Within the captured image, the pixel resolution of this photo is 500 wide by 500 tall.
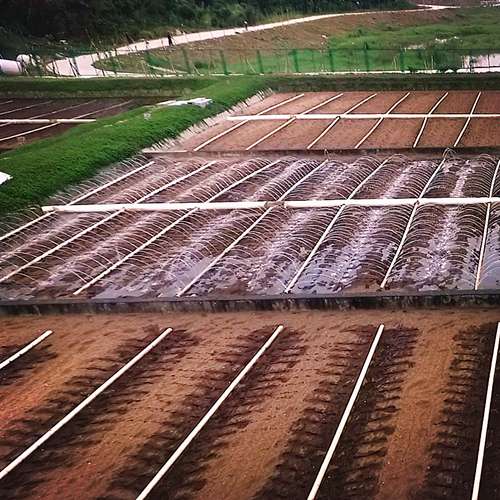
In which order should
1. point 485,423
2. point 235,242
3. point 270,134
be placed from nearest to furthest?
point 485,423 → point 235,242 → point 270,134

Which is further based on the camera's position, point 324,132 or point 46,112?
point 46,112

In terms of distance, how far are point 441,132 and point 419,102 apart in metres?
4.11

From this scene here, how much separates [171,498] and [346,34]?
32.9 meters

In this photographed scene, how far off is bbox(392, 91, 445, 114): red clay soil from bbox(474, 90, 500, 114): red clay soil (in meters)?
1.27

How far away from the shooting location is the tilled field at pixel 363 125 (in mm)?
14609

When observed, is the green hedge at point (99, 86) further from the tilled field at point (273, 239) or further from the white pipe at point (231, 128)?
the tilled field at point (273, 239)

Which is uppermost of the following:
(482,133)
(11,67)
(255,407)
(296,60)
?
(11,67)

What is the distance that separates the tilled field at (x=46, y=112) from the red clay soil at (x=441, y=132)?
10.4 meters

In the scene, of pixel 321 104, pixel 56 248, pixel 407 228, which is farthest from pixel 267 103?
pixel 56 248

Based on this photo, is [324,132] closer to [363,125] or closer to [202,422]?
[363,125]

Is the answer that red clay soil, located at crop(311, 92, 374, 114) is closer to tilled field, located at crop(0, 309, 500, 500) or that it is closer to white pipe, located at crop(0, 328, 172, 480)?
tilled field, located at crop(0, 309, 500, 500)

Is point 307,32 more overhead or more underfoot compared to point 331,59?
more overhead

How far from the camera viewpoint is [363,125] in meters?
16.4

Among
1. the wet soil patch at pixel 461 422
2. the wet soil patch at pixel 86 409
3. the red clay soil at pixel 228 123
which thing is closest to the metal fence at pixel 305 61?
the red clay soil at pixel 228 123
